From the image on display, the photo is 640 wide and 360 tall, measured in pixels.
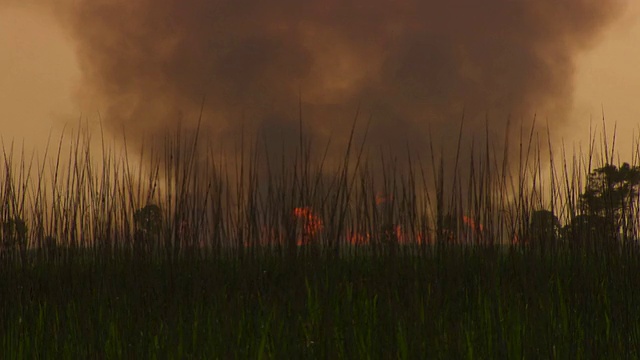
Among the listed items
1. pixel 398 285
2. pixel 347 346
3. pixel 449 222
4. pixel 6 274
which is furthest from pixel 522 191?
pixel 6 274

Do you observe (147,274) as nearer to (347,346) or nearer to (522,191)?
(347,346)

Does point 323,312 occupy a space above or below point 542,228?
below

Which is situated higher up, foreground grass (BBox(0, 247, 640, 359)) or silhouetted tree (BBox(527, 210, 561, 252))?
silhouetted tree (BBox(527, 210, 561, 252))

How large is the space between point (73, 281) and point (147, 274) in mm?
480

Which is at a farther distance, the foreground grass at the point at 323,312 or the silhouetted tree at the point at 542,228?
the silhouetted tree at the point at 542,228

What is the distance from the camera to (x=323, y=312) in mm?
2828

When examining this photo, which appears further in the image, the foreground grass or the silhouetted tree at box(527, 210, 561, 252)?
the silhouetted tree at box(527, 210, 561, 252)

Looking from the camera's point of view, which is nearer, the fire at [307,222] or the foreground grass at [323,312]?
the foreground grass at [323,312]

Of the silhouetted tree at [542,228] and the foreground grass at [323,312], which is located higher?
the silhouetted tree at [542,228]

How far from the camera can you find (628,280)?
4.03 metres

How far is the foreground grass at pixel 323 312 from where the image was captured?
9.55 ft

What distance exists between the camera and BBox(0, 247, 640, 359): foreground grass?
115 inches

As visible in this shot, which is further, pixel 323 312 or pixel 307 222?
pixel 307 222

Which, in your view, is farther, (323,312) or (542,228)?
(542,228)
